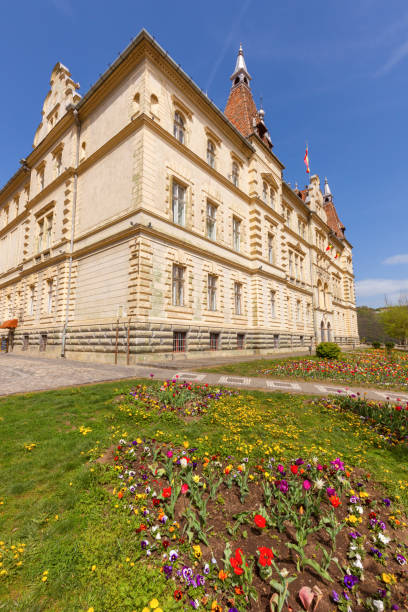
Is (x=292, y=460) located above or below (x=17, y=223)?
below

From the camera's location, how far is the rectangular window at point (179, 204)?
15734 millimetres

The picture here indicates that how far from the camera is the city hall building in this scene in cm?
1362

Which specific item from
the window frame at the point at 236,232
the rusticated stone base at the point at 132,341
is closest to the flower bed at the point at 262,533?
the rusticated stone base at the point at 132,341

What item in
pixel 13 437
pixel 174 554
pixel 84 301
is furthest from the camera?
pixel 84 301

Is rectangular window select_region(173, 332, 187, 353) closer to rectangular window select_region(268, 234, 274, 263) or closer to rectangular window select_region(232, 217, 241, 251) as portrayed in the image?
rectangular window select_region(232, 217, 241, 251)

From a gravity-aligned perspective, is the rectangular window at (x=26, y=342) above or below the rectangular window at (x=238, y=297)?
below

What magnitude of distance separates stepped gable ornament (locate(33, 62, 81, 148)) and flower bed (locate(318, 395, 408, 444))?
2505 centimetres

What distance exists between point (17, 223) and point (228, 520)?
32234mm

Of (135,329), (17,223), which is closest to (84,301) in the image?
(135,329)

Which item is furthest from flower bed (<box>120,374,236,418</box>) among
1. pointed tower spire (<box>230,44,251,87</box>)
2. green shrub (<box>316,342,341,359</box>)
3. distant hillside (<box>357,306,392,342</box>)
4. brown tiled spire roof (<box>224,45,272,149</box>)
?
distant hillside (<box>357,306,392,342</box>)

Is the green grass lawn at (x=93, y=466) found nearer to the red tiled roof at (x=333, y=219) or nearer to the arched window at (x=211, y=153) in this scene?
the arched window at (x=211, y=153)

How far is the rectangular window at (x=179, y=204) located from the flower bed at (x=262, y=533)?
14.6 meters

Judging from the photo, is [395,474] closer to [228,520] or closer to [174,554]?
[228,520]

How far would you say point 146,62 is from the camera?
46.5 ft
